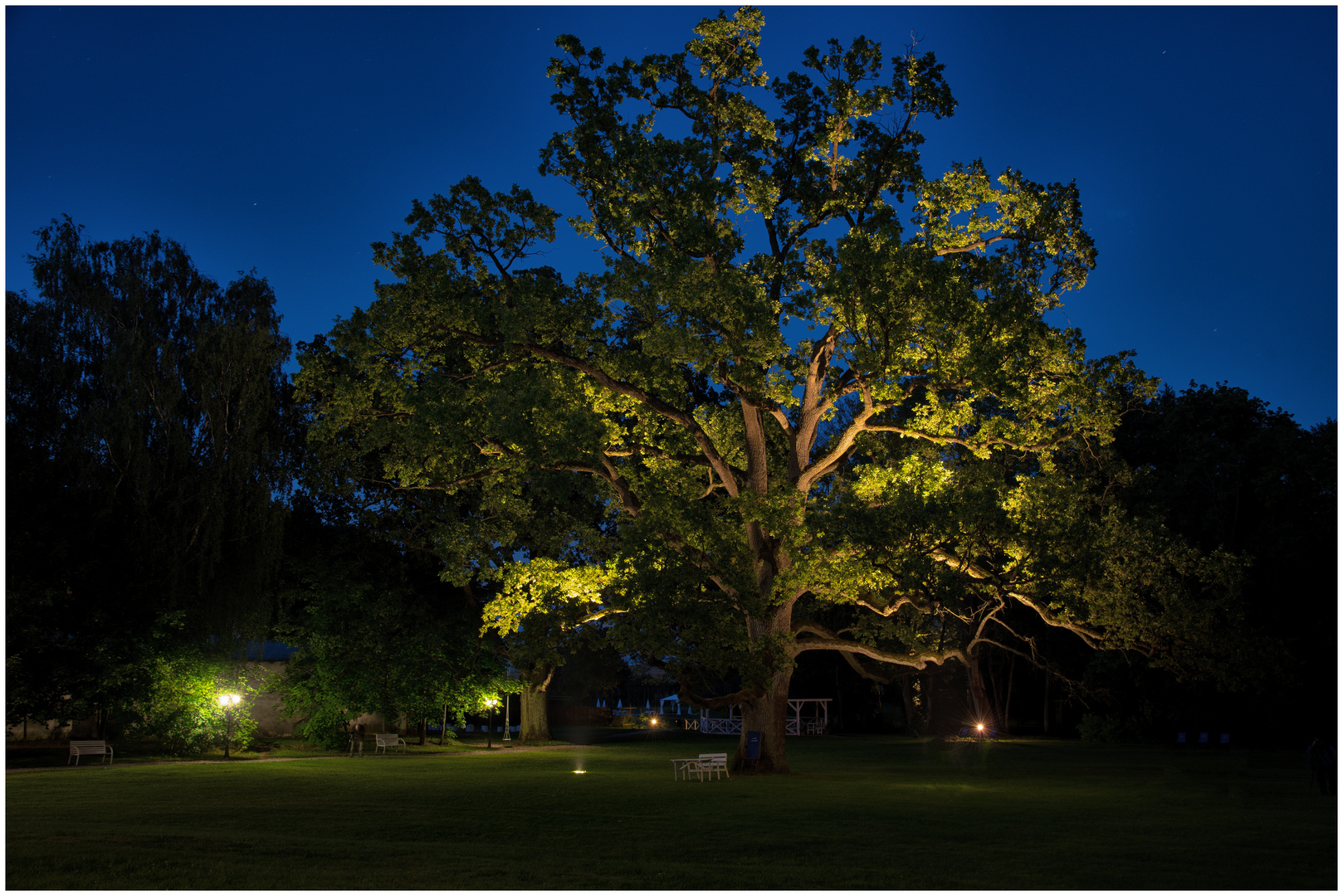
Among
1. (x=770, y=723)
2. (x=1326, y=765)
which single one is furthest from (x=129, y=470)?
(x=1326, y=765)

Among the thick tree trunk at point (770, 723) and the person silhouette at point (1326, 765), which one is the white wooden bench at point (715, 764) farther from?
the person silhouette at point (1326, 765)

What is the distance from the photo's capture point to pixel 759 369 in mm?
19047

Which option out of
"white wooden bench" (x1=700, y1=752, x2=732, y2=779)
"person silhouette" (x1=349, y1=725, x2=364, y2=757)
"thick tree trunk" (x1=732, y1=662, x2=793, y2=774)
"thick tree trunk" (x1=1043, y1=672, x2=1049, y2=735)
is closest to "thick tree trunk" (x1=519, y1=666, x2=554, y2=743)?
"person silhouette" (x1=349, y1=725, x2=364, y2=757)

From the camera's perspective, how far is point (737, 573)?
1958cm

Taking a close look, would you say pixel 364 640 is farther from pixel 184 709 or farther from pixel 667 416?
pixel 667 416

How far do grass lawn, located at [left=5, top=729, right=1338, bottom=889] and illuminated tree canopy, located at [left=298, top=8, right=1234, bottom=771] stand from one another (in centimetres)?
348

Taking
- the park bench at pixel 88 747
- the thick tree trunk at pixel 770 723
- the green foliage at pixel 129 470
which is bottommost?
the park bench at pixel 88 747

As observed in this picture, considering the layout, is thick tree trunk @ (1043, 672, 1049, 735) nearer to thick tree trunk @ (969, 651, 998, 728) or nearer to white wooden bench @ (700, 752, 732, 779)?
thick tree trunk @ (969, 651, 998, 728)

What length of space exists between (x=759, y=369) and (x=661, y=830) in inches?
391

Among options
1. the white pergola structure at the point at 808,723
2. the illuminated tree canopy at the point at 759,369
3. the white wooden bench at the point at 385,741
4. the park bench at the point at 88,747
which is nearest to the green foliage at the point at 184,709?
the park bench at the point at 88,747

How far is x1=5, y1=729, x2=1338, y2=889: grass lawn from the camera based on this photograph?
8.34 metres

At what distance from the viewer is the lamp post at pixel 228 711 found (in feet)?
85.4

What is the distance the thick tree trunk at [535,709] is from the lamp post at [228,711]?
1272cm

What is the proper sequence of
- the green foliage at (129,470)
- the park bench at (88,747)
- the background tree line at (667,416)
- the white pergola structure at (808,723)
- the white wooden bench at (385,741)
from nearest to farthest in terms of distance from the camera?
the background tree line at (667,416), the park bench at (88,747), the green foliage at (129,470), the white wooden bench at (385,741), the white pergola structure at (808,723)
